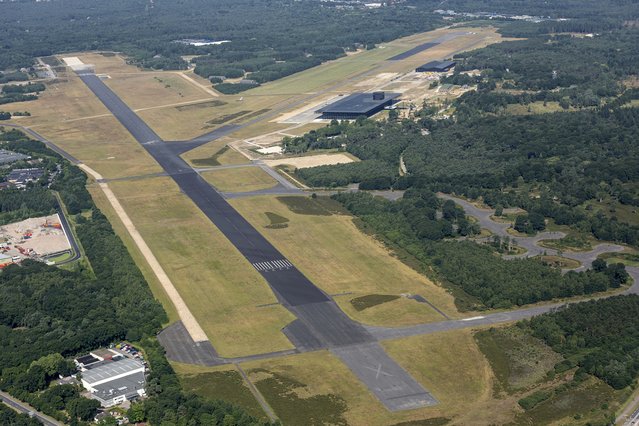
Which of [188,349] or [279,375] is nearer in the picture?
[279,375]

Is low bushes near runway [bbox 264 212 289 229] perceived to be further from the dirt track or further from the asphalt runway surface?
the dirt track

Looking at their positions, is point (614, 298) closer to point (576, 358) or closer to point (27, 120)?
point (576, 358)

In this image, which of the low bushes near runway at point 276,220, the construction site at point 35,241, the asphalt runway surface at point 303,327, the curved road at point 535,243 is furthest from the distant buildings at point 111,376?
the curved road at point 535,243

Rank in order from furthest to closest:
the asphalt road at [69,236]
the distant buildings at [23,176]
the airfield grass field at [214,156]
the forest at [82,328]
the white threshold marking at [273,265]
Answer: the airfield grass field at [214,156]
the distant buildings at [23,176]
the asphalt road at [69,236]
the white threshold marking at [273,265]
the forest at [82,328]

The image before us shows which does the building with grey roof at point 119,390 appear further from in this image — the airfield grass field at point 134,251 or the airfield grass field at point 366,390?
the airfield grass field at point 134,251

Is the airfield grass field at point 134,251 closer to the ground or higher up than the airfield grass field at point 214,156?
higher up

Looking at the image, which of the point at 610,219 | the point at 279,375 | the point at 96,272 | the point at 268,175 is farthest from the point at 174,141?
the point at 279,375
